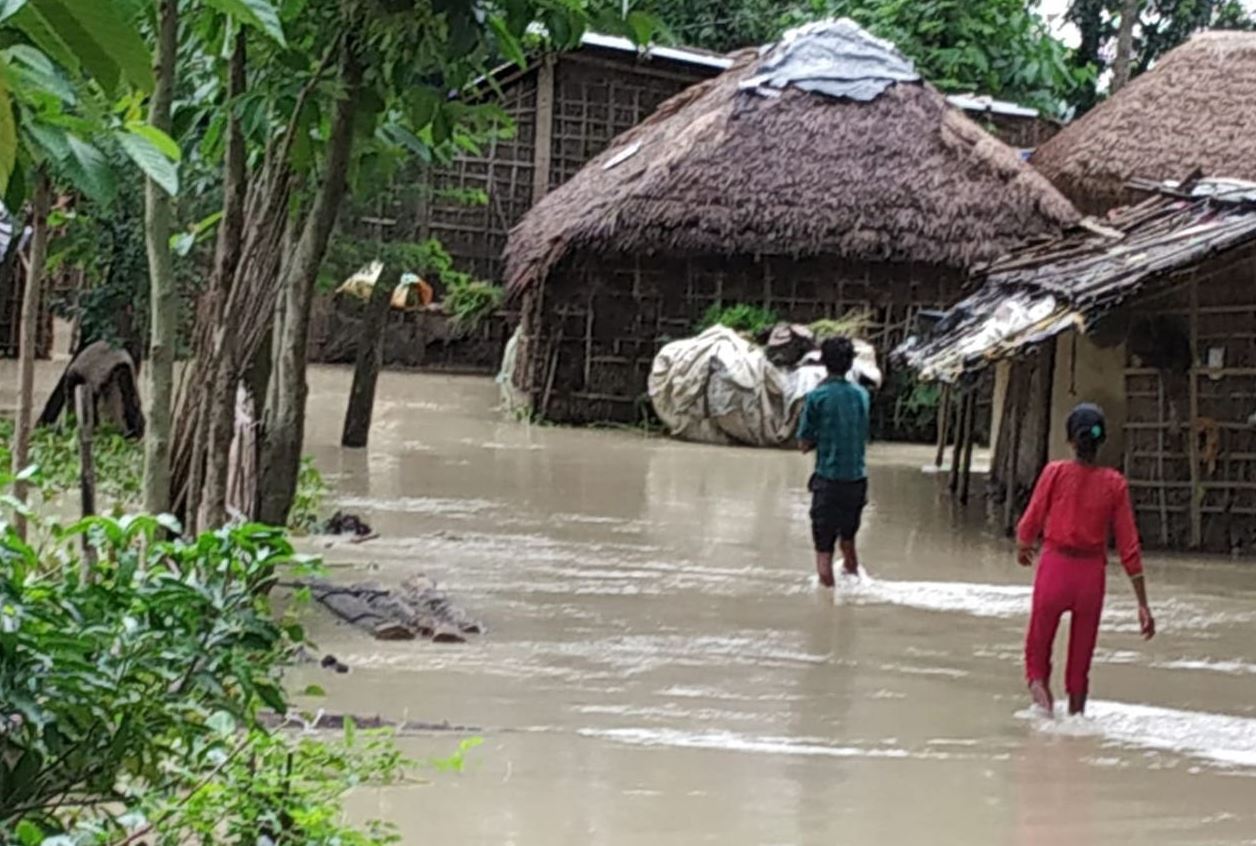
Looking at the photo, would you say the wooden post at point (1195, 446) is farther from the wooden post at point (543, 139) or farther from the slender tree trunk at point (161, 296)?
the wooden post at point (543, 139)

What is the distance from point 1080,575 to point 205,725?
4127 mm

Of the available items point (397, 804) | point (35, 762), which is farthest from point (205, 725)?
point (397, 804)

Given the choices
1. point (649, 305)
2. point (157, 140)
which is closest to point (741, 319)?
point (649, 305)

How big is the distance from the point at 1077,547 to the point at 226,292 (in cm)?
322

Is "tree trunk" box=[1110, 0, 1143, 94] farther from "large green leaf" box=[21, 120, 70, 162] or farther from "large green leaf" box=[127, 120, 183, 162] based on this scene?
"large green leaf" box=[21, 120, 70, 162]

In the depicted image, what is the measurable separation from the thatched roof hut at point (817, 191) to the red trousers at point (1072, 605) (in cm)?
1235

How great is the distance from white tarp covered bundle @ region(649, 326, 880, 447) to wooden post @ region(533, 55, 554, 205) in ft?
25.1

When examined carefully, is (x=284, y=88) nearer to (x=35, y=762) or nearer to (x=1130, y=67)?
(x=35, y=762)

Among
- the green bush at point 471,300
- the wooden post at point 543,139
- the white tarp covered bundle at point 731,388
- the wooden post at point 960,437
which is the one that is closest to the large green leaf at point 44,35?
the wooden post at point 960,437

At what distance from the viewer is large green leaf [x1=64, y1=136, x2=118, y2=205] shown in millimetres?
2117

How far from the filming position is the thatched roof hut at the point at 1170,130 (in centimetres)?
2000

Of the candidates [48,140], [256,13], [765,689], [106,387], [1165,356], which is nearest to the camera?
[256,13]

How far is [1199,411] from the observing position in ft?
36.8

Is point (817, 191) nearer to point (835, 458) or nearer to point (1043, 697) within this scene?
point (835, 458)
